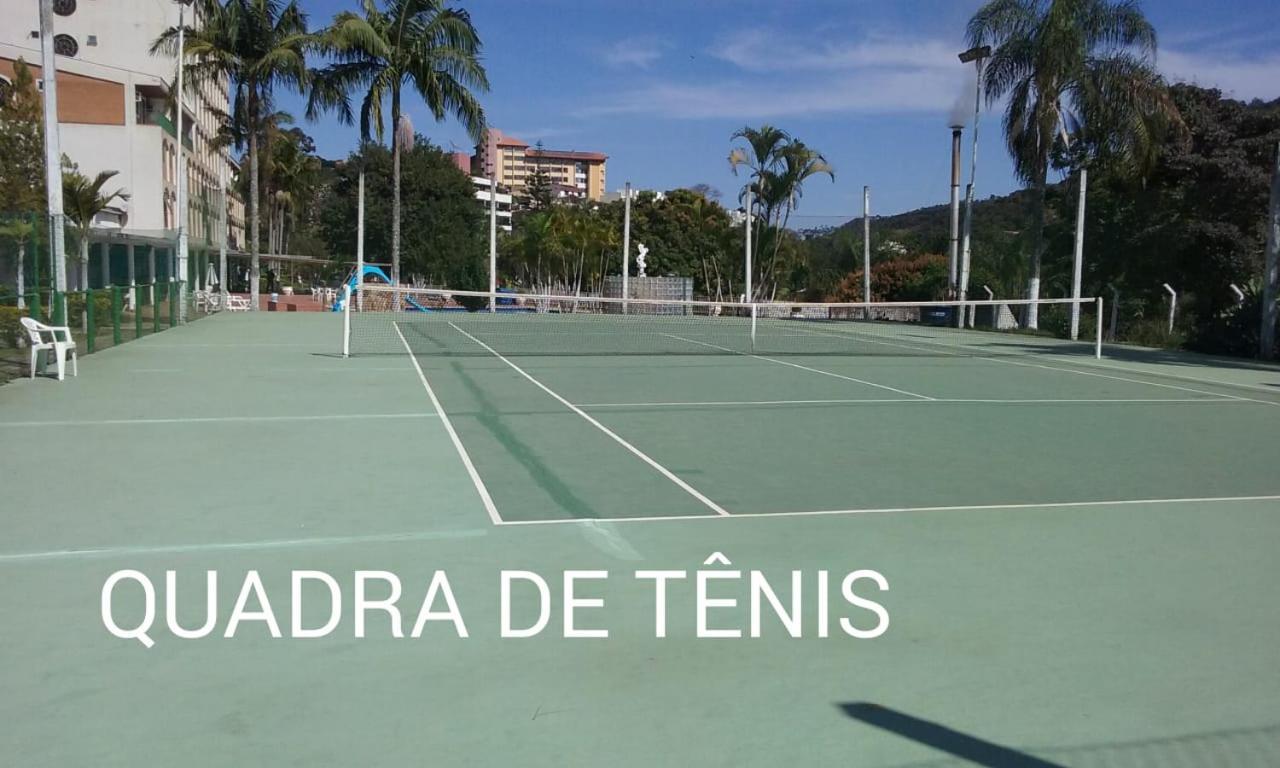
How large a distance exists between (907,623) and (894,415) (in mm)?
7858

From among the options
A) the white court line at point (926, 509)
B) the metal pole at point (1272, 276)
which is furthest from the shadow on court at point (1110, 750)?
the metal pole at point (1272, 276)

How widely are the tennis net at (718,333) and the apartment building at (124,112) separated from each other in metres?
9.00

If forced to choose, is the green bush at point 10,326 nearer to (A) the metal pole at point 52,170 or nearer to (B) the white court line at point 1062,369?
(A) the metal pole at point 52,170

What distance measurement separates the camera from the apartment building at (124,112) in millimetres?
41188

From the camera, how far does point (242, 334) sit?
2572 centimetres

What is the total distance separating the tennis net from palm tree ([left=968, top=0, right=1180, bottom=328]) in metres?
3.33

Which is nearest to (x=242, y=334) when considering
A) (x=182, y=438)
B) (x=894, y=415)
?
(x=182, y=438)

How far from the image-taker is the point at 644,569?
6156 mm

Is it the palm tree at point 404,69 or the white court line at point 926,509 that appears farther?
the palm tree at point 404,69

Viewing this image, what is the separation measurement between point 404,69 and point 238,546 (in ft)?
121

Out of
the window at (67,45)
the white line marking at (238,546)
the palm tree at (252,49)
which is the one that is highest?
the window at (67,45)

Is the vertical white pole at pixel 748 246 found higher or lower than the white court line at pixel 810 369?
higher

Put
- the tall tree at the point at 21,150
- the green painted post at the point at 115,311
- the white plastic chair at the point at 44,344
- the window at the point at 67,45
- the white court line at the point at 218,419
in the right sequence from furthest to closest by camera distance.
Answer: the window at the point at 67,45
the tall tree at the point at 21,150
the green painted post at the point at 115,311
the white plastic chair at the point at 44,344
the white court line at the point at 218,419

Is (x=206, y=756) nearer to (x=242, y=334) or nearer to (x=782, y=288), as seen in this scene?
(x=242, y=334)
